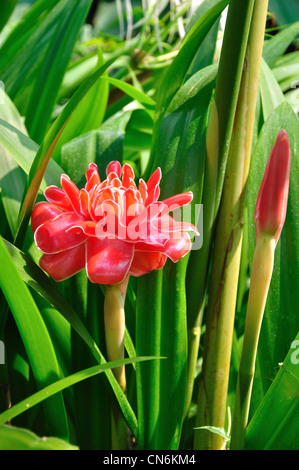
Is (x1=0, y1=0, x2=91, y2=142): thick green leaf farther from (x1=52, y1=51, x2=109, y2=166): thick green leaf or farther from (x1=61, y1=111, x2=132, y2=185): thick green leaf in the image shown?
(x1=61, y1=111, x2=132, y2=185): thick green leaf

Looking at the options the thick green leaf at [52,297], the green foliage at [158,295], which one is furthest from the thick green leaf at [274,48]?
the thick green leaf at [52,297]

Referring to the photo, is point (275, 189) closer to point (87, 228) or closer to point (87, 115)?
point (87, 228)

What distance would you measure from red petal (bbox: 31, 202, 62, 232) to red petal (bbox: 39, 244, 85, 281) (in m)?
0.03

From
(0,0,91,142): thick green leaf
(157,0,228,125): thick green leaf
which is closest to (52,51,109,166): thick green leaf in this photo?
(0,0,91,142): thick green leaf

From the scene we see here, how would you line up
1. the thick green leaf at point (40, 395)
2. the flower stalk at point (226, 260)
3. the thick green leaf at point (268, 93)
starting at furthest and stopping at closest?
the thick green leaf at point (268, 93)
the flower stalk at point (226, 260)
the thick green leaf at point (40, 395)

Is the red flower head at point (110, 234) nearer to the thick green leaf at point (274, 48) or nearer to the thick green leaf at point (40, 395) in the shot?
the thick green leaf at point (40, 395)

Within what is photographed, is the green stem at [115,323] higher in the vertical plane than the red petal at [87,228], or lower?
lower

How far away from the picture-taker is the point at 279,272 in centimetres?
46

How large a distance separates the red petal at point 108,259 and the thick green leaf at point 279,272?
153mm

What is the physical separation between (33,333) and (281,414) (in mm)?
196

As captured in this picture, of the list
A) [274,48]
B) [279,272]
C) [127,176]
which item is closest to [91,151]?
[127,176]

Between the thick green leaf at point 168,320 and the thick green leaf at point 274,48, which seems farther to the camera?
the thick green leaf at point 274,48

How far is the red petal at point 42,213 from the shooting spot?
387mm
